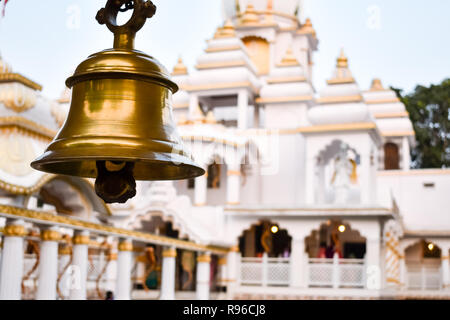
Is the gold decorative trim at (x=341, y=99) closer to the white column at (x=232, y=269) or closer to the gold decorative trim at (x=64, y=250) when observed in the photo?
the white column at (x=232, y=269)

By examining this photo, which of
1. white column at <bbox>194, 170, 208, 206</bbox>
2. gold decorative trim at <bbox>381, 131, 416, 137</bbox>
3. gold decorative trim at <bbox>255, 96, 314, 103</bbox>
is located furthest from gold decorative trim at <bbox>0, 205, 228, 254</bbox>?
gold decorative trim at <bbox>381, 131, 416, 137</bbox>

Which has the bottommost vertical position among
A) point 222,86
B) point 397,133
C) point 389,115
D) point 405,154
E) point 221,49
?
point 405,154

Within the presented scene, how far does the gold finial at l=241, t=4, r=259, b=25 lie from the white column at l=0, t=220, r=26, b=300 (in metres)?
20.0

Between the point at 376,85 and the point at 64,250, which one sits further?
the point at 376,85

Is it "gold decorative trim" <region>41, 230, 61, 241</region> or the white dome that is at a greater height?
the white dome

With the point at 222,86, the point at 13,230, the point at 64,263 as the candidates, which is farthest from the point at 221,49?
the point at 13,230

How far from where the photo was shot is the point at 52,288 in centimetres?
1044

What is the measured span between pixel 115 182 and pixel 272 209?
18.4 meters

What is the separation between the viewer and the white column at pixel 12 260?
31.3 ft

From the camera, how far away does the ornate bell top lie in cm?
241

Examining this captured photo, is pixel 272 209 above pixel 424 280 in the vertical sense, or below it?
above

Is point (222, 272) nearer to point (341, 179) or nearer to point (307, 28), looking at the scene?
point (341, 179)

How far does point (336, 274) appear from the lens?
19766 mm

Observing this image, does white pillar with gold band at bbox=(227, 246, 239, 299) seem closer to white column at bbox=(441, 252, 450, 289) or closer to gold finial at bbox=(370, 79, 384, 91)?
white column at bbox=(441, 252, 450, 289)
